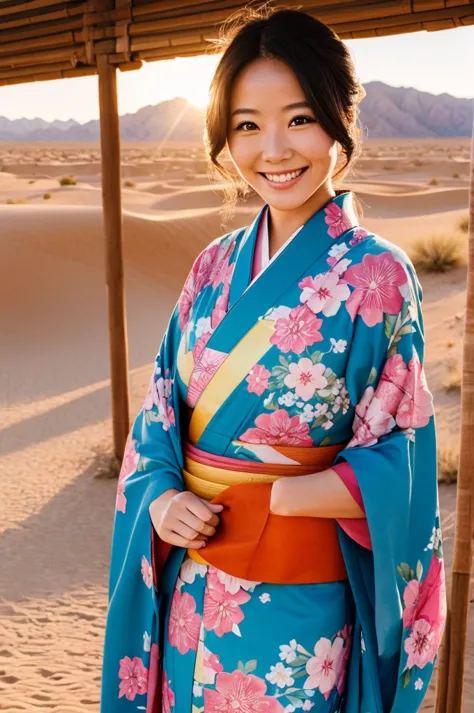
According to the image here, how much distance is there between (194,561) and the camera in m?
1.41

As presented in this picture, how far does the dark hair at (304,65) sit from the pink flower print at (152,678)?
3.08 ft

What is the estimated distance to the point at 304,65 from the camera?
1293 mm

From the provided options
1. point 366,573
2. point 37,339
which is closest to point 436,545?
point 366,573

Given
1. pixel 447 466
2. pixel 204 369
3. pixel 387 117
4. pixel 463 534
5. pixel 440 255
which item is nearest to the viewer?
pixel 204 369

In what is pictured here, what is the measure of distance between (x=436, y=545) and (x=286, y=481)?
0.34 metres

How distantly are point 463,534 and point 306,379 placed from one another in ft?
3.11

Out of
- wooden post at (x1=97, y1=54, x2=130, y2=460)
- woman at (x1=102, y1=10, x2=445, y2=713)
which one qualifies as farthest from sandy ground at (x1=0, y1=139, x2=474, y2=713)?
woman at (x1=102, y1=10, x2=445, y2=713)

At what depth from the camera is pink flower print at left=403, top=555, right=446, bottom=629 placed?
52.9 inches

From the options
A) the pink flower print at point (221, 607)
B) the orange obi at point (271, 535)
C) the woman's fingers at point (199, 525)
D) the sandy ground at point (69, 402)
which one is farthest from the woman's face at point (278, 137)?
the sandy ground at point (69, 402)

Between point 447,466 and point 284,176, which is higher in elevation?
point 284,176

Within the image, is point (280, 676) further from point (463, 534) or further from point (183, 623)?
point (463, 534)

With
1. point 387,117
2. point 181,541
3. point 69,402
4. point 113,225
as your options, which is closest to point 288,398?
point 181,541

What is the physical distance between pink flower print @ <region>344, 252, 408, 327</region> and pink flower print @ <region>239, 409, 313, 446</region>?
200 mm

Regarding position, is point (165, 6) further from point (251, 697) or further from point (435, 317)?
point (435, 317)
